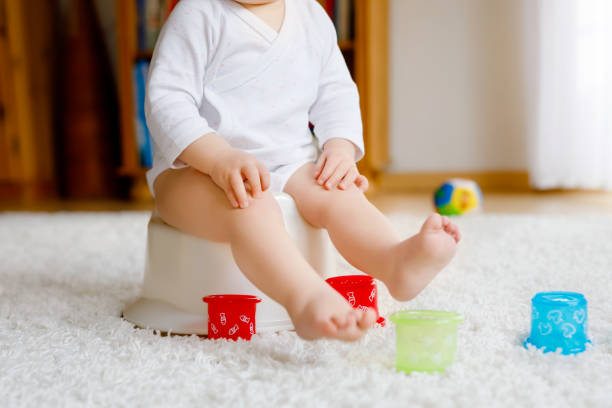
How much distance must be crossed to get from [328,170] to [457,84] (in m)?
1.72

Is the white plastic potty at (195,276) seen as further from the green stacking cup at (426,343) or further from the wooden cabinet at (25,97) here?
the wooden cabinet at (25,97)

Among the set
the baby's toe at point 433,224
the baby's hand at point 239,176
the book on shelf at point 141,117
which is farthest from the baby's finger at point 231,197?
the book on shelf at point 141,117

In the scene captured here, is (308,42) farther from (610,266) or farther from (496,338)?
(610,266)

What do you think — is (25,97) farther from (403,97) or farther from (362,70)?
(403,97)

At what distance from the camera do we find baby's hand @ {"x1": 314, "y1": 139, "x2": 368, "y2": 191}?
801mm

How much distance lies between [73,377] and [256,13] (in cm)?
50

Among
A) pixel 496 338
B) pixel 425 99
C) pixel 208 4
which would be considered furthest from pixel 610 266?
pixel 425 99

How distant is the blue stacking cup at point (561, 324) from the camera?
632 millimetres

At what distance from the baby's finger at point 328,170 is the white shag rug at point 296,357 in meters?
0.19

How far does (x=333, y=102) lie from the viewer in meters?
0.91

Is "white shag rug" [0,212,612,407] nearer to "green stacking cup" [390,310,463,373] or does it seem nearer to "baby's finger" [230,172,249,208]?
"green stacking cup" [390,310,463,373]

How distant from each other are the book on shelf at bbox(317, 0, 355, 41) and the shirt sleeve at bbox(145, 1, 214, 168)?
4.55 feet

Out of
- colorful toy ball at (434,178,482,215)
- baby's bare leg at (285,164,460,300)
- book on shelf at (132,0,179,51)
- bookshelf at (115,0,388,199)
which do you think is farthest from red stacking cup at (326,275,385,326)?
book on shelf at (132,0,179,51)

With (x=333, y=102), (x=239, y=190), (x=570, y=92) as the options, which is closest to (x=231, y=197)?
(x=239, y=190)
